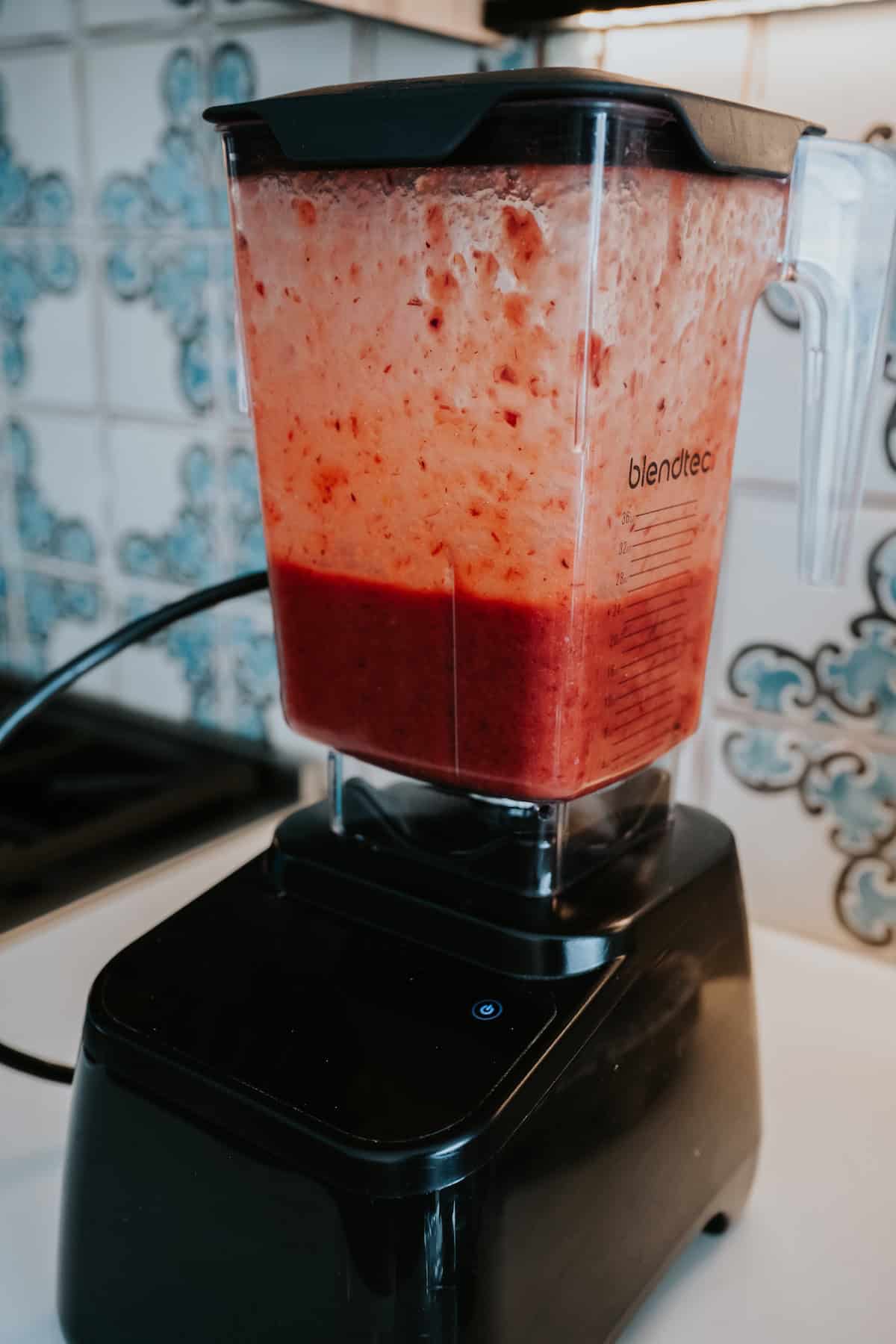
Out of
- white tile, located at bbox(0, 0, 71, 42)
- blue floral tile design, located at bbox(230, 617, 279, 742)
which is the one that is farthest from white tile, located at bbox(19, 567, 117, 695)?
white tile, located at bbox(0, 0, 71, 42)

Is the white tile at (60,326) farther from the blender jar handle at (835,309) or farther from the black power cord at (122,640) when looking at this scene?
the blender jar handle at (835,309)

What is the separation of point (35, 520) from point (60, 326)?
17 cm

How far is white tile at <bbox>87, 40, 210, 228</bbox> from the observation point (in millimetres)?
795

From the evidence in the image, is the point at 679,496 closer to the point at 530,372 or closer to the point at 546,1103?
the point at 530,372

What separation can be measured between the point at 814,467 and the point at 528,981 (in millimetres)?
221

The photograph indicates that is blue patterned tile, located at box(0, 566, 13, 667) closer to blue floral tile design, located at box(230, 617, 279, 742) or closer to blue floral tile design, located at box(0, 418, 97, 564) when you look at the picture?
blue floral tile design, located at box(0, 418, 97, 564)

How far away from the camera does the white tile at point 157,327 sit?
829mm

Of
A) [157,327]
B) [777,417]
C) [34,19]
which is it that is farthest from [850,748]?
[34,19]

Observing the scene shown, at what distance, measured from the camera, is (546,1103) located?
1.19 ft

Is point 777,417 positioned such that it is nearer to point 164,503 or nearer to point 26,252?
point 164,503

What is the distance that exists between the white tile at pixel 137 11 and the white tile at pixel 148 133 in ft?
0.05

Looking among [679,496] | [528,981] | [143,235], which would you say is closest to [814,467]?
[679,496]

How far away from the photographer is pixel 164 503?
897 mm

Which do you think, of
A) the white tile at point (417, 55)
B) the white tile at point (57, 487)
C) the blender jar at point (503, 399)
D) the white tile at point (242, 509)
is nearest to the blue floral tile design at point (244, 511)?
the white tile at point (242, 509)
